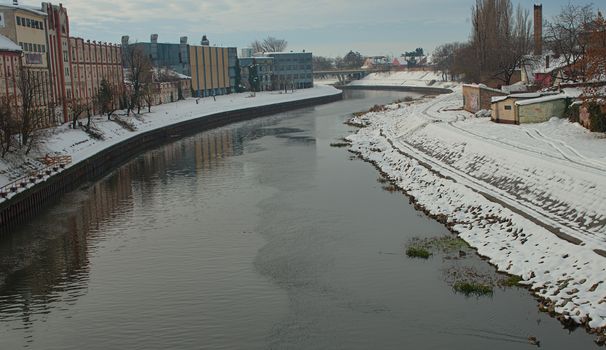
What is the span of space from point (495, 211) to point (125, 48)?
3435 inches

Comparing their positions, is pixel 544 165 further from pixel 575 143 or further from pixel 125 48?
pixel 125 48

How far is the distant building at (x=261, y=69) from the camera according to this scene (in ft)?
405

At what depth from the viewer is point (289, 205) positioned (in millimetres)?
30812

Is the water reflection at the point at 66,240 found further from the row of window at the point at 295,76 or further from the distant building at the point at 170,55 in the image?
the row of window at the point at 295,76

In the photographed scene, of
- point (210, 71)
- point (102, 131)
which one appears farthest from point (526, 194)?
point (210, 71)

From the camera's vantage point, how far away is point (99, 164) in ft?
144

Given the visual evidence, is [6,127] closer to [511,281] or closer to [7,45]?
[7,45]

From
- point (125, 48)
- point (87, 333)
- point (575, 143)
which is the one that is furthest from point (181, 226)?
point (125, 48)

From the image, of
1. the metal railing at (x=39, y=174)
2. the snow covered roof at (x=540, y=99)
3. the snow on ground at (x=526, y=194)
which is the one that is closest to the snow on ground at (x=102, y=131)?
the metal railing at (x=39, y=174)

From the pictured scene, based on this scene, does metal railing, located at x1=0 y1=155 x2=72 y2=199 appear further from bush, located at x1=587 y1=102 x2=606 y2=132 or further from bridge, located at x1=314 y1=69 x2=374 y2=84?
bridge, located at x1=314 y1=69 x2=374 y2=84

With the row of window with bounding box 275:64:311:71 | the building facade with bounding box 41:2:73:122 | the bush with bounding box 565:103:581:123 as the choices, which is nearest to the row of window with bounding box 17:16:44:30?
the building facade with bounding box 41:2:73:122

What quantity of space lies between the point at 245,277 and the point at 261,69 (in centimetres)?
11302

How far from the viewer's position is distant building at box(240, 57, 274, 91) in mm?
123562

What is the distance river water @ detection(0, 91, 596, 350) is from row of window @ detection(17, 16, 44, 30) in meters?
19.6
